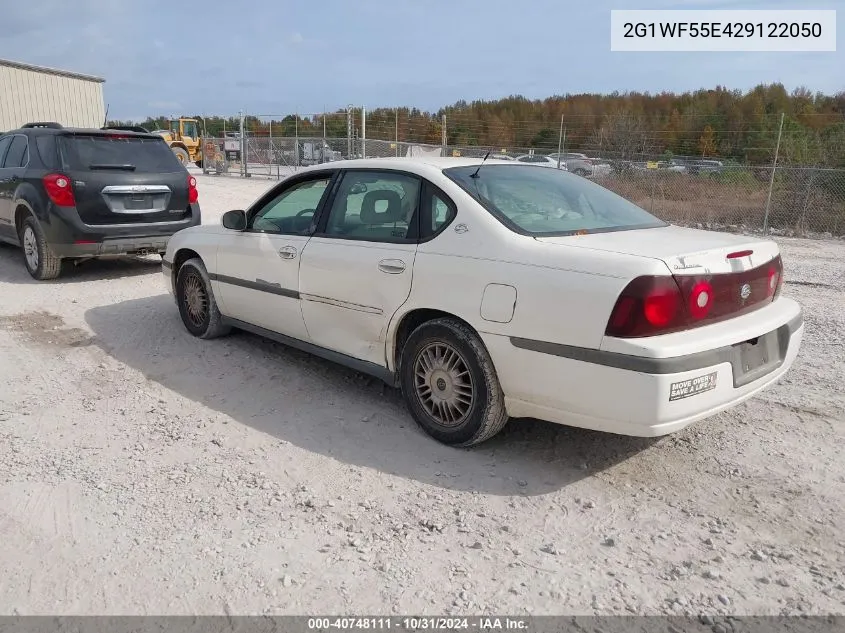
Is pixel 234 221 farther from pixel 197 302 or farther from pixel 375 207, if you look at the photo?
pixel 375 207

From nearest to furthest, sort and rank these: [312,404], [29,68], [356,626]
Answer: [356,626]
[312,404]
[29,68]

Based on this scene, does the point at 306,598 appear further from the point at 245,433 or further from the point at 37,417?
the point at 37,417

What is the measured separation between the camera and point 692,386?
2.97 meters

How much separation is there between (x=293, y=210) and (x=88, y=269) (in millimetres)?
5275

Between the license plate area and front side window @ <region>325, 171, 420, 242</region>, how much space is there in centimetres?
181

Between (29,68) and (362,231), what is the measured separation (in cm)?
2582

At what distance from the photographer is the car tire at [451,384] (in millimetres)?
3457

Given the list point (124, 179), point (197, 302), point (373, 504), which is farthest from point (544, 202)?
point (124, 179)

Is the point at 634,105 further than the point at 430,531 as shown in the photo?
Yes

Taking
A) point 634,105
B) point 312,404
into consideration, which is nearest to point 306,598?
point 312,404

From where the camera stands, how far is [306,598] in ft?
8.21

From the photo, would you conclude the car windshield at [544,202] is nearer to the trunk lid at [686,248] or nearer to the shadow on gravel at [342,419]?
the trunk lid at [686,248]

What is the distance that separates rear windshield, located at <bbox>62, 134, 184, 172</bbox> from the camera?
763cm

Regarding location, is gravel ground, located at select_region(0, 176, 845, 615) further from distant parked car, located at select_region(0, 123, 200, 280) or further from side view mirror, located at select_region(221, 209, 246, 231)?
distant parked car, located at select_region(0, 123, 200, 280)
